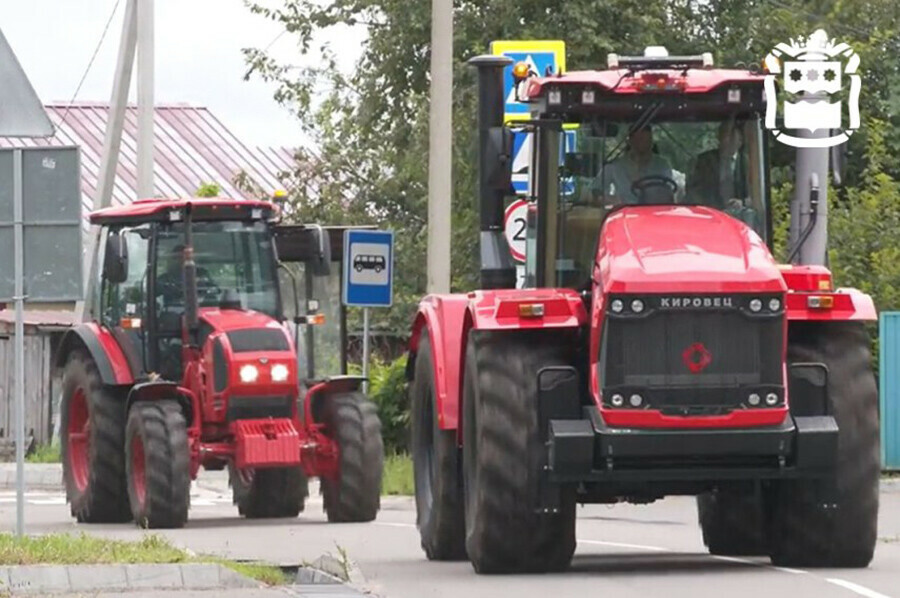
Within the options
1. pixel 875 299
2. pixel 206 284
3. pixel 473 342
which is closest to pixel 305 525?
pixel 206 284

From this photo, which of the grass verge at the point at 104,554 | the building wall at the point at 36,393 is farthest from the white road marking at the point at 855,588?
the building wall at the point at 36,393

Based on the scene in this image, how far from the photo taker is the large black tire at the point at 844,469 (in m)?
15.2

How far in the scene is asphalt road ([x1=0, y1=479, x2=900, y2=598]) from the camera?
1430 cm

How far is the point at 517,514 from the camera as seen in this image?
15.1 meters

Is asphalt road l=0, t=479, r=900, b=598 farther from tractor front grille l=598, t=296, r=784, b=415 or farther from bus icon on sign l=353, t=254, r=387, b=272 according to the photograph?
bus icon on sign l=353, t=254, r=387, b=272

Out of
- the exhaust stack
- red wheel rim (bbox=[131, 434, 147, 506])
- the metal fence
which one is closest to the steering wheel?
the exhaust stack

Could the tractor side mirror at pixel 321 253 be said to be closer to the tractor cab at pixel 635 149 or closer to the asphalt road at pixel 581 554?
the asphalt road at pixel 581 554

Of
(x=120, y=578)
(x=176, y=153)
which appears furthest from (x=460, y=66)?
(x=176, y=153)

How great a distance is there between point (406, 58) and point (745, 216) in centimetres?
2481

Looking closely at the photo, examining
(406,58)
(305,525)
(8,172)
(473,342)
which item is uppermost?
(406,58)

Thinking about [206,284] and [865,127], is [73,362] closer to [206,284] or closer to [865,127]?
[206,284]

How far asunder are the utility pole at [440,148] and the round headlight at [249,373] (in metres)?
4.05

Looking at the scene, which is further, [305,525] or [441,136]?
[441,136]

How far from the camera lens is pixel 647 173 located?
52.6 ft
